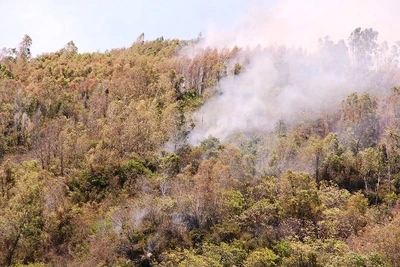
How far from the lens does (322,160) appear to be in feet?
147

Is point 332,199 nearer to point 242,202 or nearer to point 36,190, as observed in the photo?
point 242,202

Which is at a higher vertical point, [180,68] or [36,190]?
[180,68]

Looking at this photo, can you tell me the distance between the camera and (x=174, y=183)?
114 feet

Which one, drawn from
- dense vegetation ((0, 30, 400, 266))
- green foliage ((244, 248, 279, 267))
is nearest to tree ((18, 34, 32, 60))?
dense vegetation ((0, 30, 400, 266))

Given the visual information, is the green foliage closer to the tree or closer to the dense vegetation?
the dense vegetation

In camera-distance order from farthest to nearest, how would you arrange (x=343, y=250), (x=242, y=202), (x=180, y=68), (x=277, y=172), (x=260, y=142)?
1. (x=180, y=68)
2. (x=260, y=142)
3. (x=277, y=172)
4. (x=242, y=202)
5. (x=343, y=250)

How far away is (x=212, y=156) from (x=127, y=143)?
9140 mm

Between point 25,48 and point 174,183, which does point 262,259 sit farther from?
point 25,48

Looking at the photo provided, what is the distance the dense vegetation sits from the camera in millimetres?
27625

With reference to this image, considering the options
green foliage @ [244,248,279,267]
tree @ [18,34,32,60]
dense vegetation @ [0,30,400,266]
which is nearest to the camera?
green foliage @ [244,248,279,267]

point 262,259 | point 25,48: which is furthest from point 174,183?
point 25,48

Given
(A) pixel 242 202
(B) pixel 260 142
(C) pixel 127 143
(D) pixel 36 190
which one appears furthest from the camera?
(B) pixel 260 142

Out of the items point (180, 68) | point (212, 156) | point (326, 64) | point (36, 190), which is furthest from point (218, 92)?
point (36, 190)

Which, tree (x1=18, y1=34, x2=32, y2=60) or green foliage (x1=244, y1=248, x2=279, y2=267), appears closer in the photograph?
green foliage (x1=244, y1=248, x2=279, y2=267)
